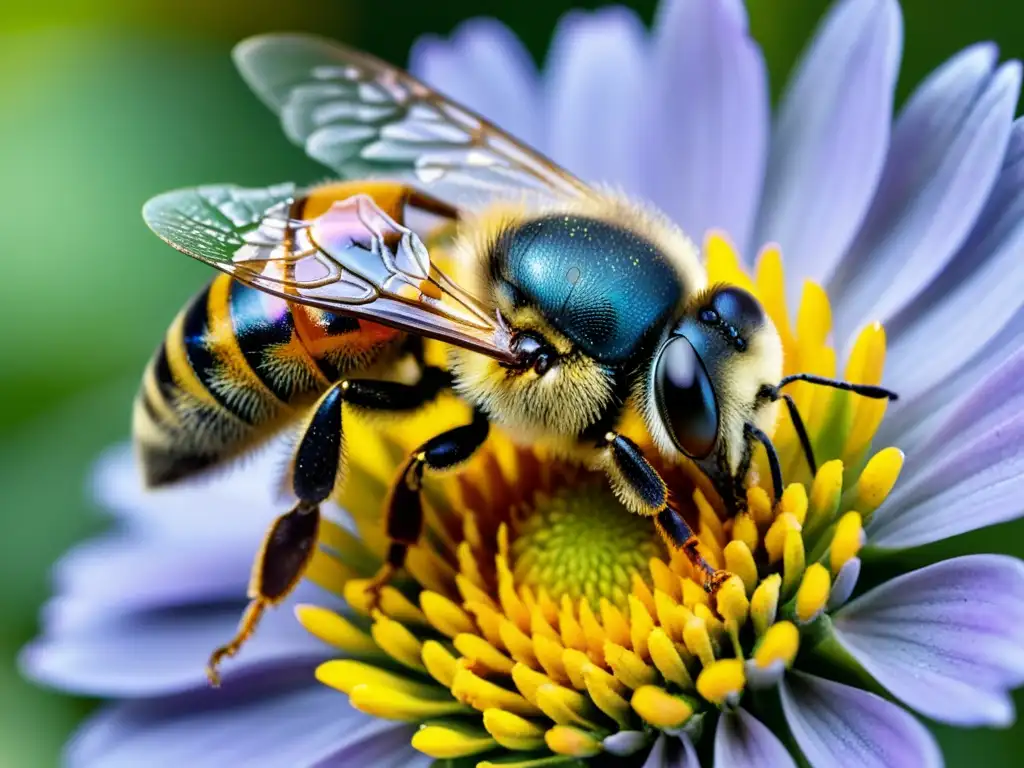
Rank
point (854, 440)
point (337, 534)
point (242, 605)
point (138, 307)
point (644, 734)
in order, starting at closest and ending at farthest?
point (644, 734)
point (854, 440)
point (337, 534)
point (242, 605)
point (138, 307)

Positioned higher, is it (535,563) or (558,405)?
(558,405)

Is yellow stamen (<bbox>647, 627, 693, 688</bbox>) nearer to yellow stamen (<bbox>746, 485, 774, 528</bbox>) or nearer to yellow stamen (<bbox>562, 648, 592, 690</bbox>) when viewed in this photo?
yellow stamen (<bbox>562, 648, 592, 690</bbox>)

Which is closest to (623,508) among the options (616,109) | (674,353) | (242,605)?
(674,353)

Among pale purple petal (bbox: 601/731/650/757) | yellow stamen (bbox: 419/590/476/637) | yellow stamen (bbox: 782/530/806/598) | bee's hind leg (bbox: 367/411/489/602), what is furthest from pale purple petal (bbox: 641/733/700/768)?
bee's hind leg (bbox: 367/411/489/602)

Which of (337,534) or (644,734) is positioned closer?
(644,734)

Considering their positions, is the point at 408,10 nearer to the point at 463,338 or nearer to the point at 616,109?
the point at 616,109

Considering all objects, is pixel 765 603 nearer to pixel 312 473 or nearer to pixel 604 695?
pixel 604 695

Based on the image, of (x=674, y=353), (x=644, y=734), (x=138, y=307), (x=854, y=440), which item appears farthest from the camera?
(x=138, y=307)
